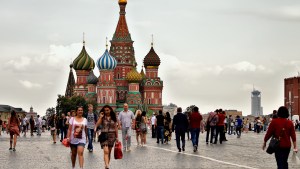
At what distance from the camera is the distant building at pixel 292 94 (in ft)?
530

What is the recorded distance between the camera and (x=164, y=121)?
34.1 metres

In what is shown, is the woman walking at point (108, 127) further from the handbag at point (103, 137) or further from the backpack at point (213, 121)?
the backpack at point (213, 121)

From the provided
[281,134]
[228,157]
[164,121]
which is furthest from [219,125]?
[281,134]

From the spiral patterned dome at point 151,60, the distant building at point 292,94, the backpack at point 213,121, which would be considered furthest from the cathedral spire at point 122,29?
the backpack at point 213,121

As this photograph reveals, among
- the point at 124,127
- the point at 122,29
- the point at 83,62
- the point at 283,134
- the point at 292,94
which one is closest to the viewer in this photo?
the point at 283,134

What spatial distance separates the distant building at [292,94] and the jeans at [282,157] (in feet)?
477

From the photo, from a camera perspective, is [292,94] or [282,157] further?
[292,94]

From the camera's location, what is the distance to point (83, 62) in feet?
458

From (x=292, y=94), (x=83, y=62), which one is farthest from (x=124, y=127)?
(x=292, y=94)

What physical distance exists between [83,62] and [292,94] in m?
→ 50.7

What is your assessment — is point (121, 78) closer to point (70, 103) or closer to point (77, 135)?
point (70, 103)

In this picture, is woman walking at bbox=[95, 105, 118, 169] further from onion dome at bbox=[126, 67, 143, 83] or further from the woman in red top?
onion dome at bbox=[126, 67, 143, 83]

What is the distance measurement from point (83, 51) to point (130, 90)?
54.5ft

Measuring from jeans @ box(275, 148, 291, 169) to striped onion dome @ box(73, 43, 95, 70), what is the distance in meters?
126
